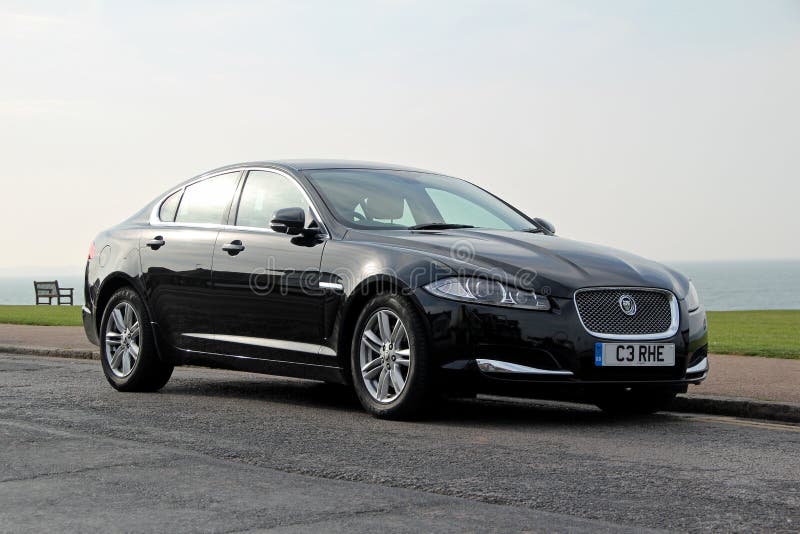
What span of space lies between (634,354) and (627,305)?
31 centimetres

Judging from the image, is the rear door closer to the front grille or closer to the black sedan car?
the black sedan car

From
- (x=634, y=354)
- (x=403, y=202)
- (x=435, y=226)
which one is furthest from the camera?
(x=403, y=202)

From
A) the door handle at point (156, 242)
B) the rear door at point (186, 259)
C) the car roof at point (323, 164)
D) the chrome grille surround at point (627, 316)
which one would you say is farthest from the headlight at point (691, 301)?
the door handle at point (156, 242)

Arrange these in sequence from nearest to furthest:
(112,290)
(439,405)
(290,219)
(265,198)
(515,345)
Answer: (515,345)
(439,405)
(290,219)
(265,198)
(112,290)

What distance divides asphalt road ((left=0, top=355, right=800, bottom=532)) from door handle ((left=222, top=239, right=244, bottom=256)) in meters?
1.11

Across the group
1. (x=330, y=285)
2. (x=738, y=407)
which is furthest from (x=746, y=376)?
(x=330, y=285)

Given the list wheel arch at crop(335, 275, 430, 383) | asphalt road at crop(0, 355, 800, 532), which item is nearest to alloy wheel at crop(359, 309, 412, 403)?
wheel arch at crop(335, 275, 430, 383)

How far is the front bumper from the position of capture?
297 inches

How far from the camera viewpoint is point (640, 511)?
521cm

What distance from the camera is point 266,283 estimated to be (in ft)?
28.9

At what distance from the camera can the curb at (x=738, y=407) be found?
857 centimetres

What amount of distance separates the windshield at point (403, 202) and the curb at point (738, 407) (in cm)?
176

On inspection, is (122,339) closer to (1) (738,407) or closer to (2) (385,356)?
(2) (385,356)

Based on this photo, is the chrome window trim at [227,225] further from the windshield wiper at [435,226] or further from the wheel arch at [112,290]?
the windshield wiper at [435,226]
